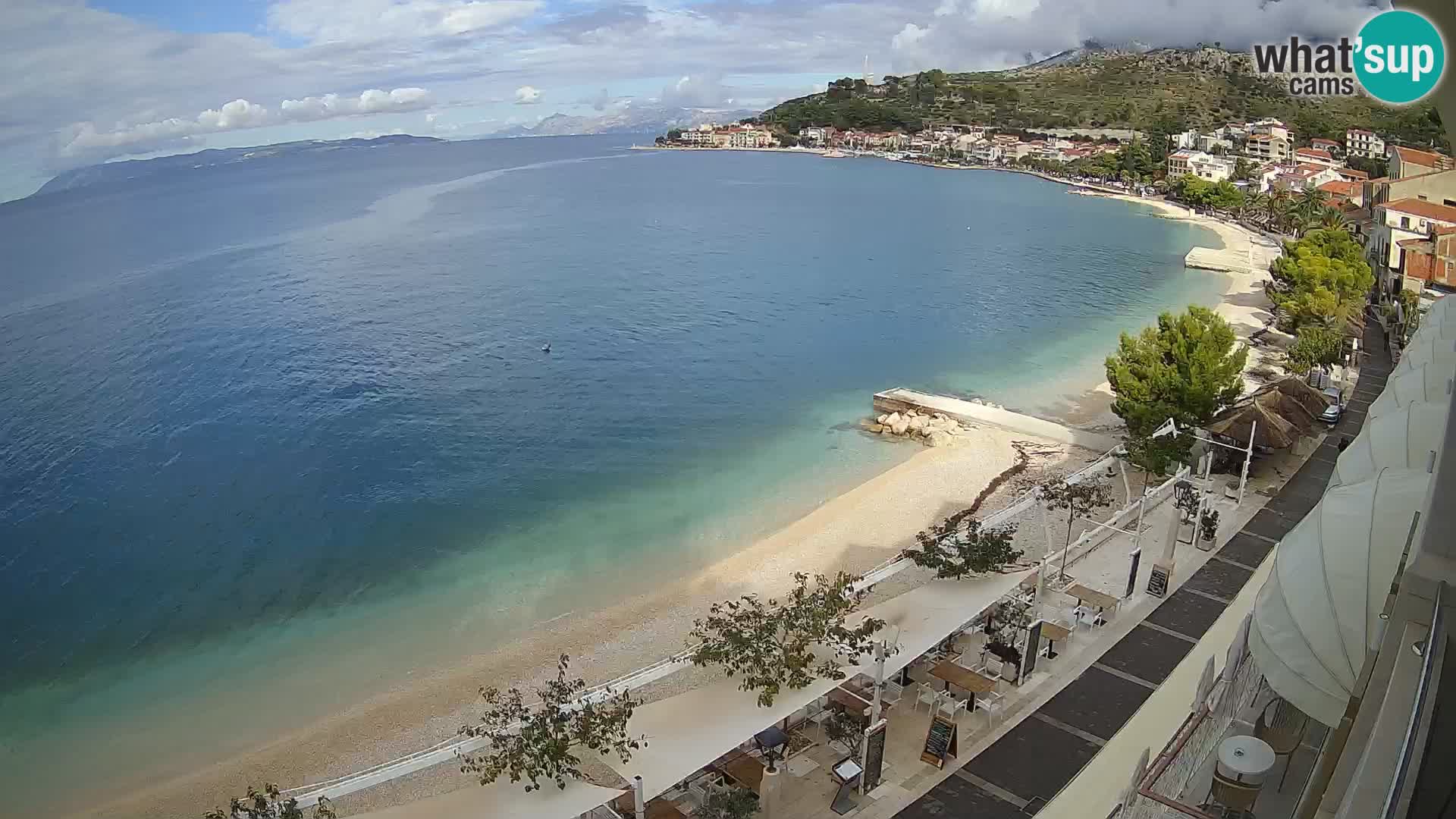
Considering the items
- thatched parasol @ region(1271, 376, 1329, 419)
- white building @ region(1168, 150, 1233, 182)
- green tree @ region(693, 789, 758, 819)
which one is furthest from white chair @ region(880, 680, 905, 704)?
white building @ region(1168, 150, 1233, 182)

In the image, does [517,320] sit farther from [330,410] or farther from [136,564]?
[136,564]

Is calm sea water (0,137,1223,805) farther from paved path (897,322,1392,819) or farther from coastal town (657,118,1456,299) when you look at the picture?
paved path (897,322,1392,819)

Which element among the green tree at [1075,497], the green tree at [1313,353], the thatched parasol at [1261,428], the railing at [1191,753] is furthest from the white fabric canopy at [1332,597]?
the green tree at [1313,353]

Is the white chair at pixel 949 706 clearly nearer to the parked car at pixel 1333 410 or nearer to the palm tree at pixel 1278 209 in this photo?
the parked car at pixel 1333 410

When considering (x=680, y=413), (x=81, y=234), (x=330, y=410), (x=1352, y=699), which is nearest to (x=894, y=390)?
(x=680, y=413)

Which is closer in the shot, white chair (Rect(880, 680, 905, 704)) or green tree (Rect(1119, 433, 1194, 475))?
white chair (Rect(880, 680, 905, 704))

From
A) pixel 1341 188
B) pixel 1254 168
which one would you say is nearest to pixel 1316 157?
pixel 1254 168
